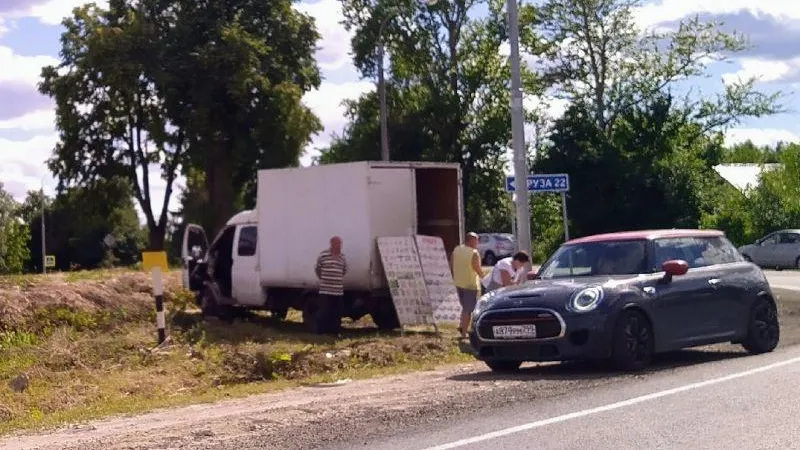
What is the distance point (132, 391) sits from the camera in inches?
640

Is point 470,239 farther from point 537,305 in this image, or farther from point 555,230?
point 555,230

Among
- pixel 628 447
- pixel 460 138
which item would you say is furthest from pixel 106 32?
pixel 628 447

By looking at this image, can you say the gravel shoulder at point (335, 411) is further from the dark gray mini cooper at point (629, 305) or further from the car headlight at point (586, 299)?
the car headlight at point (586, 299)

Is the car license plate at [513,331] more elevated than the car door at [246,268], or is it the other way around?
the car door at [246,268]

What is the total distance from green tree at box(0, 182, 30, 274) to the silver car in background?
4221cm

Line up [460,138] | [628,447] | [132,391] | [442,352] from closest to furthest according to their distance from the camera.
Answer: [628,447] < [132,391] < [442,352] < [460,138]

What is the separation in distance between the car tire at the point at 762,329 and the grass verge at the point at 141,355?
4023mm

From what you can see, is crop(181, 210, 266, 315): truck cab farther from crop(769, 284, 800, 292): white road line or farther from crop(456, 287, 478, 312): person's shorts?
crop(769, 284, 800, 292): white road line

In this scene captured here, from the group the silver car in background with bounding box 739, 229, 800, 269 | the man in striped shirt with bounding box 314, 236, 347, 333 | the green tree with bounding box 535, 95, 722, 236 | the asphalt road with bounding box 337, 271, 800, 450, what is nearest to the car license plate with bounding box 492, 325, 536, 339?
the asphalt road with bounding box 337, 271, 800, 450

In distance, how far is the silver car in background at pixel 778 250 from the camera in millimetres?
44344

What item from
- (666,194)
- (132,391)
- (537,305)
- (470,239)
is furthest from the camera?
(666,194)

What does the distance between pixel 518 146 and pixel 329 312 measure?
4074 mm

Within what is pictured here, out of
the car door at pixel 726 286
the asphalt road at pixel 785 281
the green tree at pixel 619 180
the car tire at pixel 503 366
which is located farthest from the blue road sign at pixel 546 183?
the green tree at pixel 619 180

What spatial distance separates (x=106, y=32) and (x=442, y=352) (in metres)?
35.2
